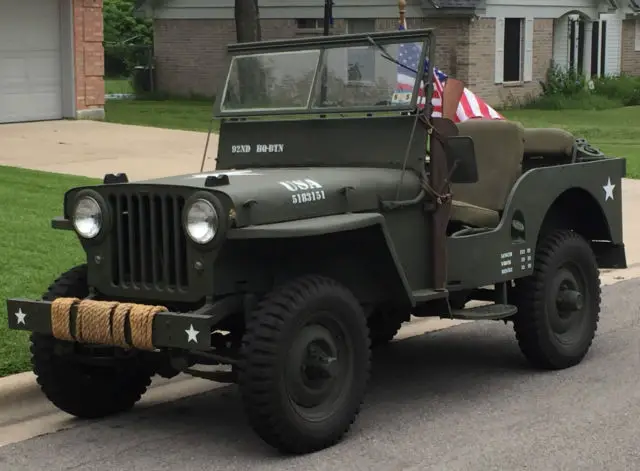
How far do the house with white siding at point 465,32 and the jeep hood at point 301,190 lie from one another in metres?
23.3

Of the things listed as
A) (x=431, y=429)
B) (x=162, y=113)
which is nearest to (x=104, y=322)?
(x=431, y=429)

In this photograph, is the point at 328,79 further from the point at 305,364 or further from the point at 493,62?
the point at 493,62

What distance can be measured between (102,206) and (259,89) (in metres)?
1.69

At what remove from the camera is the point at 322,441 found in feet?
18.8

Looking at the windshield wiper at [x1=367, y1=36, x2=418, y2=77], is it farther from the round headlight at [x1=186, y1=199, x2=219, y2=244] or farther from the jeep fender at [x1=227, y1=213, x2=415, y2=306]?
the round headlight at [x1=186, y1=199, x2=219, y2=244]

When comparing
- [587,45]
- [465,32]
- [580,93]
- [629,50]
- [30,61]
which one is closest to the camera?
[30,61]

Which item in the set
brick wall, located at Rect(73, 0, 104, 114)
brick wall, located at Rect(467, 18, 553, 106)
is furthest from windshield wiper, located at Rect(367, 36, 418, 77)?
brick wall, located at Rect(467, 18, 553, 106)

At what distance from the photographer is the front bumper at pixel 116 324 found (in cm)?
541

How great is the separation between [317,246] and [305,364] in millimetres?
663

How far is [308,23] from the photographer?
32.5 m

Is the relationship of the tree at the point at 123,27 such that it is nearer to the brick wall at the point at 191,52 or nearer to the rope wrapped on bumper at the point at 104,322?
the brick wall at the point at 191,52

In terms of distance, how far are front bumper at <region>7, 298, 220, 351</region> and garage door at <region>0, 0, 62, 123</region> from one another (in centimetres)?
1695

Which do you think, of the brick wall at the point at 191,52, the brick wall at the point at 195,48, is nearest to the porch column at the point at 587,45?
the brick wall at the point at 195,48

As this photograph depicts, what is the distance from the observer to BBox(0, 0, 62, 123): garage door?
72.5ft
